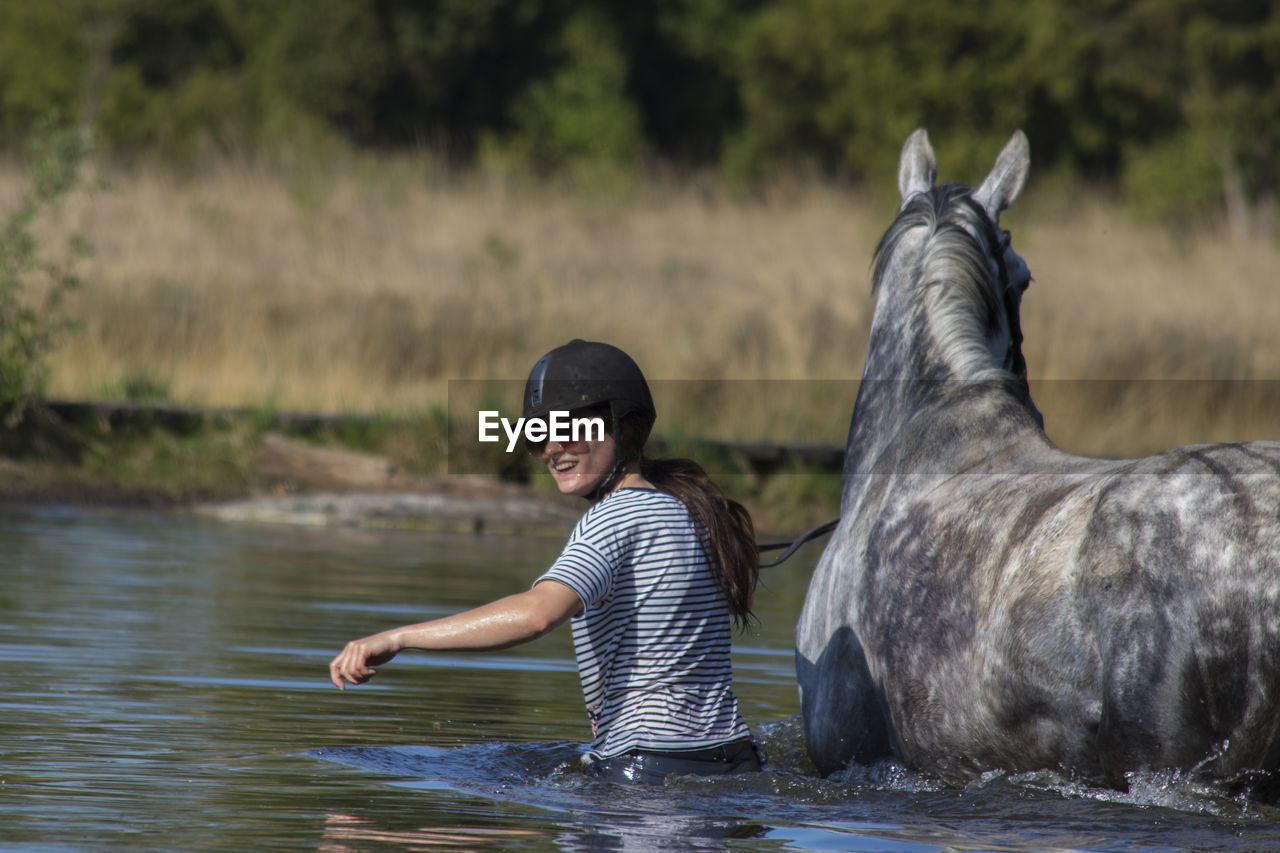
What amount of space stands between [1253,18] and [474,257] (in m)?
15.0

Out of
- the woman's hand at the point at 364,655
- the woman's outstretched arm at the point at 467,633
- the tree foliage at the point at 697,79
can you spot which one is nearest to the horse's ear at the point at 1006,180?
the woman's outstretched arm at the point at 467,633

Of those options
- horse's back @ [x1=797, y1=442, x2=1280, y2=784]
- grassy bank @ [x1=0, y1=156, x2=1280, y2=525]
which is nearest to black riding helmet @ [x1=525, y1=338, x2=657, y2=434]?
horse's back @ [x1=797, y1=442, x2=1280, y2=784]

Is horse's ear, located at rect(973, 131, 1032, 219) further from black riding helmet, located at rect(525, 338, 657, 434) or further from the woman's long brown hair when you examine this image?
black riding helmet, located at rect(525, 338, 657, 434)

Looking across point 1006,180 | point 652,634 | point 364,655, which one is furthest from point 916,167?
point 364,655

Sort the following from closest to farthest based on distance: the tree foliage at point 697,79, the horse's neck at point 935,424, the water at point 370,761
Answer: the water at point 370,761 < the horse's neck at point 935,424 < the tree foliage at point 697,79

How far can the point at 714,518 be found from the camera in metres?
4.63

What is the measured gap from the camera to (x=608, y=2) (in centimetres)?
3794

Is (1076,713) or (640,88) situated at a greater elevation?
(640,88)

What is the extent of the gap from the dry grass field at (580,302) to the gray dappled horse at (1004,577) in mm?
9767

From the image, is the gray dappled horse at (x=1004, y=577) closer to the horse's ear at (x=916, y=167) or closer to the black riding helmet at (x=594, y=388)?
the horse's ear at (x=916, y=167)

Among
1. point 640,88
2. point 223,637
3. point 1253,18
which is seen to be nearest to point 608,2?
point 640,88

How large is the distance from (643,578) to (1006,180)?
2388mm

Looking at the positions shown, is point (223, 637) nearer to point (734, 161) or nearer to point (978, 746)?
point (978, 746)

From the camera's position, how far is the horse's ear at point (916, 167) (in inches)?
254
